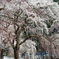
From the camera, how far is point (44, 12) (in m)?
9.84

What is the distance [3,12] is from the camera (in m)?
7.91

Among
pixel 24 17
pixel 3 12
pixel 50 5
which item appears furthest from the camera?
pixel 50 5

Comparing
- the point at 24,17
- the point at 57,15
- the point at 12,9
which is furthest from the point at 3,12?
the point at 57,15

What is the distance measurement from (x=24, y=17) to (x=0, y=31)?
16.6 feet

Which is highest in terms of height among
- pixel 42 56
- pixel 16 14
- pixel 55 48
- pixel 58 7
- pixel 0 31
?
pixel 58 7

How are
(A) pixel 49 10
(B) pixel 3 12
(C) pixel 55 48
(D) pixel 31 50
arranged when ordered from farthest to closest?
1. (D) pixel 31 50
2. (C) pixel 55 48
3. (A) pixel 49 10
4. (B) pixel 3 12

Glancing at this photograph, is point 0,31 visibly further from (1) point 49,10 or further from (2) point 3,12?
(1) point 49,10

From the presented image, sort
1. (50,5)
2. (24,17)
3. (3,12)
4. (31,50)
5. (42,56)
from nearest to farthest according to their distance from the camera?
(3,12) → (24,17) → (50,5) → (31,50) → (42,56)

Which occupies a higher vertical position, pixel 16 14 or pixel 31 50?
pixel 16 14

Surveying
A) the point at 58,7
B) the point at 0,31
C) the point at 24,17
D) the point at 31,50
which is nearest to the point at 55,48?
the point at 31,50

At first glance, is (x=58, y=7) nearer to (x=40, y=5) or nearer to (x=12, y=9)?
(x=40, y=5)

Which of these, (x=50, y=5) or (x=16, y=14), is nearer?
(x=16, y=14)

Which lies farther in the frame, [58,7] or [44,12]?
[58,7]

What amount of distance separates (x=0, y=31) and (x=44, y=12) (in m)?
5.84
